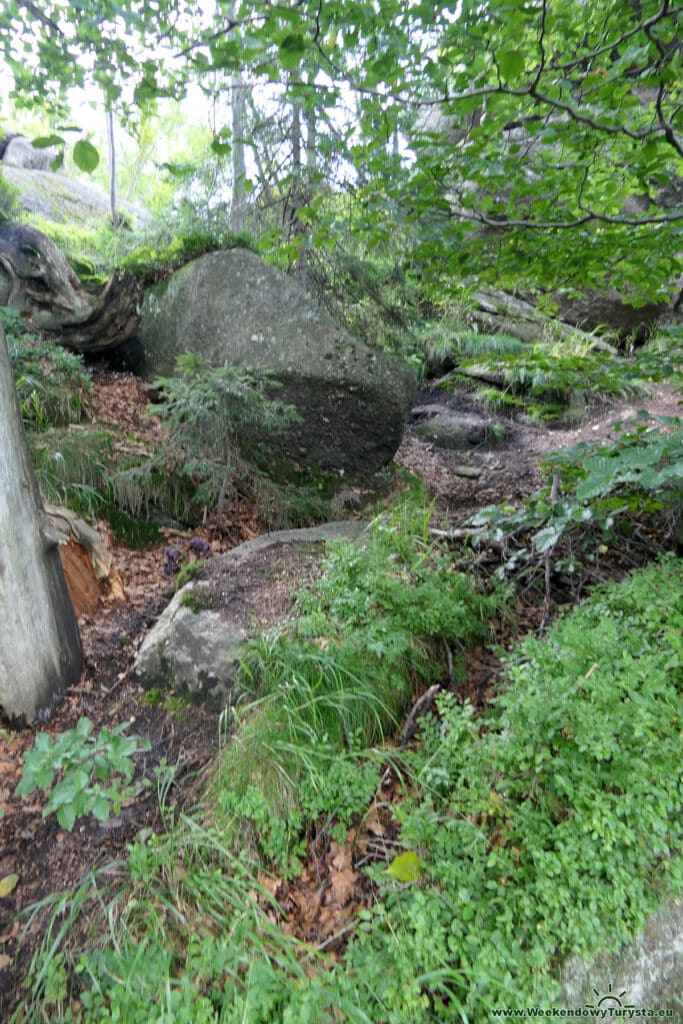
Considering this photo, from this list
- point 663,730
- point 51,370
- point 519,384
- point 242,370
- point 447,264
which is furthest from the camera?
point 519,384

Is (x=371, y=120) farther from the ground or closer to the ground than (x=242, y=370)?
farther from the ground

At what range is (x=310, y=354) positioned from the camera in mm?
6293

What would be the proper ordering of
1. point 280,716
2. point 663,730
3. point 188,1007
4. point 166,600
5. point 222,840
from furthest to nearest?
point 166,600
point 280,716
point 222,840
point 663,730
point 188,1007

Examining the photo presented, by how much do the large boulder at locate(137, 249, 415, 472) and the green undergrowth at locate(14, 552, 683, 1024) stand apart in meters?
4.47

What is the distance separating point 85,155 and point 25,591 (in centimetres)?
215

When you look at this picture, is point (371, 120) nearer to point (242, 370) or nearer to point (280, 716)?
point (242, 370)

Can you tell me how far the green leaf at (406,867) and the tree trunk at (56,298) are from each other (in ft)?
22.2

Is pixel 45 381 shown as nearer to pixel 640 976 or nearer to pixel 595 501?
pixel 595 501

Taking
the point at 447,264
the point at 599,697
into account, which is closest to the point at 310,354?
the point at 447,264

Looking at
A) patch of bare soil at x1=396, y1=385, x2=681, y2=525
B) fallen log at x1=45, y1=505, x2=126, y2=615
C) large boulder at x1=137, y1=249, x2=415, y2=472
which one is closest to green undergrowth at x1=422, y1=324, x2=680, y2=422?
patch of bare soil at x1=396, y1=385, x2=681, y2=525

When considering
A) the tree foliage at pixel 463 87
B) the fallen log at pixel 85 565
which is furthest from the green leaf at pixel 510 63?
the fallen log at pixel 85 565

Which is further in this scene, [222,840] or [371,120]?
[371,120]

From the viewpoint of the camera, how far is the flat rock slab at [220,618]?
3.16 metres

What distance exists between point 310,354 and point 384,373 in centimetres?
96
